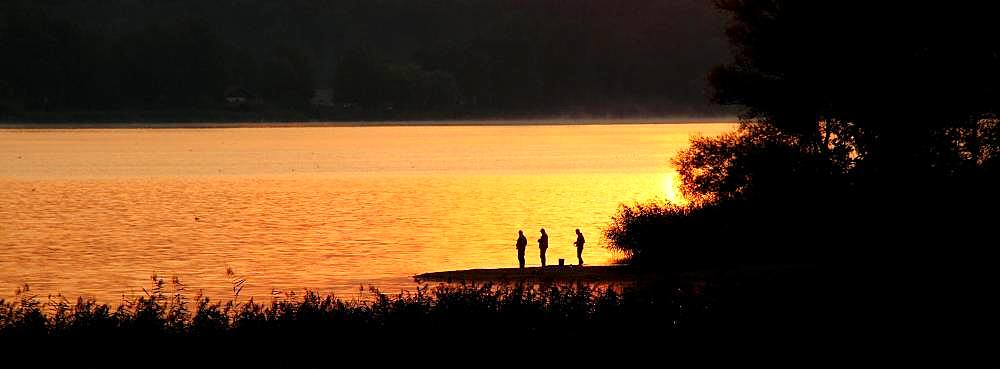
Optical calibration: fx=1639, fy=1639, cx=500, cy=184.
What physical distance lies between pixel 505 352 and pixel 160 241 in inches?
2038

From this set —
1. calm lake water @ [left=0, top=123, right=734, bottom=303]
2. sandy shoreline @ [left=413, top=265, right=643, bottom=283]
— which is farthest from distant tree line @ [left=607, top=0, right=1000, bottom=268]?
calm lake water @ [left=0, top=123, right=734, bottom=303]

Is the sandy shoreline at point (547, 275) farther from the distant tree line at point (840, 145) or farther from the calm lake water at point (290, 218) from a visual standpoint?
the distant tree line at point (840, 145)

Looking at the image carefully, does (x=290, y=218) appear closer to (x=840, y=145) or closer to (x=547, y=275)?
(x=840, y=145)

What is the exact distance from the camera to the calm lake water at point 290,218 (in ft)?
198

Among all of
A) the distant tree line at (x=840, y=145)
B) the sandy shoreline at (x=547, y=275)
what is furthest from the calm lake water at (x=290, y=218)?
the distant tree line at (x=840, y=145)

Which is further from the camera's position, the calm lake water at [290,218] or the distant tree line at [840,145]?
the calm lake water at [290,218]

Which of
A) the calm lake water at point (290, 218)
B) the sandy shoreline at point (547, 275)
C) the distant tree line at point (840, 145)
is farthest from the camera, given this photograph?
the calm lake water at point (290, 218)

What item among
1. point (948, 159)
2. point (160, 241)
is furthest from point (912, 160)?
point (160, 241)

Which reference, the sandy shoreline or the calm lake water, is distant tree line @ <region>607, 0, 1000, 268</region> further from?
the calm lake water

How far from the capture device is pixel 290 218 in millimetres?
93750

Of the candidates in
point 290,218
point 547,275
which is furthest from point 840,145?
point 290,218

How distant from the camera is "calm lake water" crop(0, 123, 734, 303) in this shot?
6041 centimetres

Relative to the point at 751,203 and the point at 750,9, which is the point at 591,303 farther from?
the point at 750,9

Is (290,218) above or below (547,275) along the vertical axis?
above
